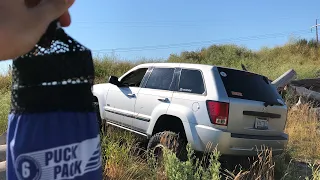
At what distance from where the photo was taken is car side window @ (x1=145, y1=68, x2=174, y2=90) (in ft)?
21.7

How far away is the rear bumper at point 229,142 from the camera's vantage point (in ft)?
18.3

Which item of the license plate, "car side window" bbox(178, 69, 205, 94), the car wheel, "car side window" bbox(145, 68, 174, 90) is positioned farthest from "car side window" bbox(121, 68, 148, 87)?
the license plate

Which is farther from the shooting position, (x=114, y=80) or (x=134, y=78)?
(x=134, y=78)

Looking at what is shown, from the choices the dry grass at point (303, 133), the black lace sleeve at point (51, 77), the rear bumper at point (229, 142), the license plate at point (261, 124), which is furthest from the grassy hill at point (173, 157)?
the black lace sleeve at point (51, 77)

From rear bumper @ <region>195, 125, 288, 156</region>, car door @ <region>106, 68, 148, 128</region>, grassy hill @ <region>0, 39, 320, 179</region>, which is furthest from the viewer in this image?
car door @ <region>106, 68, 148, 128</region>

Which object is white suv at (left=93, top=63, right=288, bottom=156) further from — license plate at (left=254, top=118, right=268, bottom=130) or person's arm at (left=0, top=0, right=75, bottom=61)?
person's arm at (left=0, top=0, right=75, bottom=61)

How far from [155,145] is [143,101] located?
109 centimetres

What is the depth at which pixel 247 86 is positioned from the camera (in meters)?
6.24

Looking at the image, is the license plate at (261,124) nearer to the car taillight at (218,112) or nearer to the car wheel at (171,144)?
the car taillight at (218,112)

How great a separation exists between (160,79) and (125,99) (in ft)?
3.13

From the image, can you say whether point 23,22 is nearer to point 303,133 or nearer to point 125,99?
point 125,99

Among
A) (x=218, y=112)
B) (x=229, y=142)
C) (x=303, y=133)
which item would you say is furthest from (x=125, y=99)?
(x=303, y=133)

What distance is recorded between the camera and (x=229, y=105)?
18.6 feet

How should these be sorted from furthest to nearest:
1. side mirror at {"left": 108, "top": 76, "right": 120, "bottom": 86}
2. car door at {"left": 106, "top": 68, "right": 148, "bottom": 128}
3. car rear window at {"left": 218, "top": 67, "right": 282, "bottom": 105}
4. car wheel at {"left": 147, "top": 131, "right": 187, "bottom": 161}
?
side mirror at {"left": 108, "top": 76, "right": 120, "bottom": 86}, car door at {"left": 106, "top": 68, "right": 148, "bottom": 128}, car rear window at {"left": 218, "top": 67, "right": 282, "bottom": 105}, car wheel at {"left": 147, "top": 131, "right": 187, "bottom": 161}
